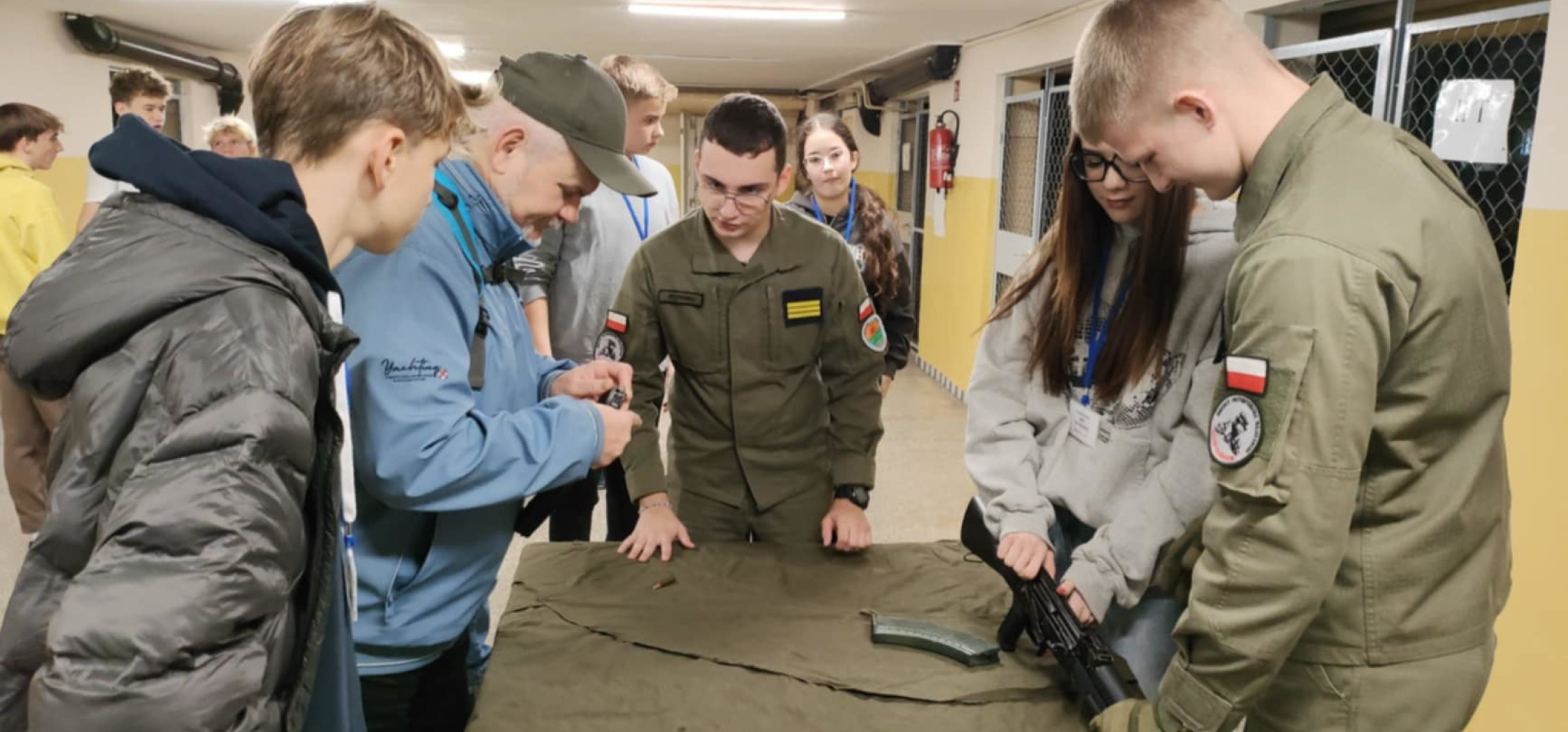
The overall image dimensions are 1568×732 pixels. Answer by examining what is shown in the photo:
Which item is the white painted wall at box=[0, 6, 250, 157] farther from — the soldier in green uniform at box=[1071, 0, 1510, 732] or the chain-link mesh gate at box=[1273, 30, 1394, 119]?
the soldier in green uniform at box=[1071, 0, 1510, 732]

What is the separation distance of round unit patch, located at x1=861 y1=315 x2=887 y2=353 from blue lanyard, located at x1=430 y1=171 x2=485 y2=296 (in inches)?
34.8

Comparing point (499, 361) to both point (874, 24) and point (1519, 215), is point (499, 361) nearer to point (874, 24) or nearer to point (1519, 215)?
point (1519, 215)

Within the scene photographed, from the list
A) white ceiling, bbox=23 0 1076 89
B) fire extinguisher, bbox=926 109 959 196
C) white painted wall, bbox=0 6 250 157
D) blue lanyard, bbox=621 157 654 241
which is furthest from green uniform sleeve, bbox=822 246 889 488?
white painted wall, bbox=0 6 250 157

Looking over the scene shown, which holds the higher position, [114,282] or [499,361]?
[114,282]

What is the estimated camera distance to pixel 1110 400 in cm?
148

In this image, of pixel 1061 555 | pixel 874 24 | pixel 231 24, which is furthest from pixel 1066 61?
pixel 231 24

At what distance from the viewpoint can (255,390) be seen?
2.28 feet

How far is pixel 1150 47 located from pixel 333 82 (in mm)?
859

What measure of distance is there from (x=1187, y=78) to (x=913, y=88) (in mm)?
6204

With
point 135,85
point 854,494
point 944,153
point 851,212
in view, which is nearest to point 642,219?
point 851,212

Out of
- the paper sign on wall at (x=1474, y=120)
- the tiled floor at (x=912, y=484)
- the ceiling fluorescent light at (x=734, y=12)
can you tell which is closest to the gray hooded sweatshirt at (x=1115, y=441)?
the paper sign on wall at (x=1474, y=120)

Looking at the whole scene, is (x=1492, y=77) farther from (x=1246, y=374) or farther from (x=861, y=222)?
(x=1246, y=374)

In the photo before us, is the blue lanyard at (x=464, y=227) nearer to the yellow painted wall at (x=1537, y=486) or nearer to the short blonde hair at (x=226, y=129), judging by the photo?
the yellow painted wall at (x=1537, y=486)

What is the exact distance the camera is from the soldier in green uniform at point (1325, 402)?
0.91 meters
